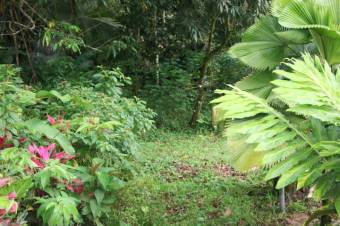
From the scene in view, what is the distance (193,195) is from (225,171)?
0.95 m

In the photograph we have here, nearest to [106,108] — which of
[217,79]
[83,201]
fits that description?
[83,201]

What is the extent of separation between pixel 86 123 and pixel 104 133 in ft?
0.62

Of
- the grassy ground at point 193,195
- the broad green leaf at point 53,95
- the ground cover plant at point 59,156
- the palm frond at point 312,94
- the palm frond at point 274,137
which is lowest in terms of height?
the grassy ground at point 193,195

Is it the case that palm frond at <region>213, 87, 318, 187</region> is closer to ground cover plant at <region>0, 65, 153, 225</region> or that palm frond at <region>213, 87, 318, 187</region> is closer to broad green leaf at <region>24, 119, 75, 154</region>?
ground cover plant at <region>0, 65, 153, 225</region>

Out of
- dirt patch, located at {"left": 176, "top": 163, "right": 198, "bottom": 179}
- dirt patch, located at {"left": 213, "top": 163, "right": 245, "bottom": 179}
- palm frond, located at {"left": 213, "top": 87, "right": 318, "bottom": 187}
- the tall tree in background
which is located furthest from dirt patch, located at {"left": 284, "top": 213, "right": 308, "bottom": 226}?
the tall tree in background

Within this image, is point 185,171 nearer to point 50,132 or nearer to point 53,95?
point 53,95

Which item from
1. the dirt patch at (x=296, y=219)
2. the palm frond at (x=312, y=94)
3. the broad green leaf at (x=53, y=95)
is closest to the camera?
the palm frond at (x=312, y=94)

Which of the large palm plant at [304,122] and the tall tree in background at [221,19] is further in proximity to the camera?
the tall tree in background at [221,19]

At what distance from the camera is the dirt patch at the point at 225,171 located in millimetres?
5107

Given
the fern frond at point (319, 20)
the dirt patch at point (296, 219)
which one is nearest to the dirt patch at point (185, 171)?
the dirt patch at point (296, 219)

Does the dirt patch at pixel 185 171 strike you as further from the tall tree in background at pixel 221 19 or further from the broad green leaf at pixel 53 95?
the tall tree in background at pixel 221 19

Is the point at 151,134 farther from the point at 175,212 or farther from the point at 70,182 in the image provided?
the point at 70,182

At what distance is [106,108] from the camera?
3865 millimetres

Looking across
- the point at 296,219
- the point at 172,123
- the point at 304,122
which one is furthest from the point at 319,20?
the point at 172,123
